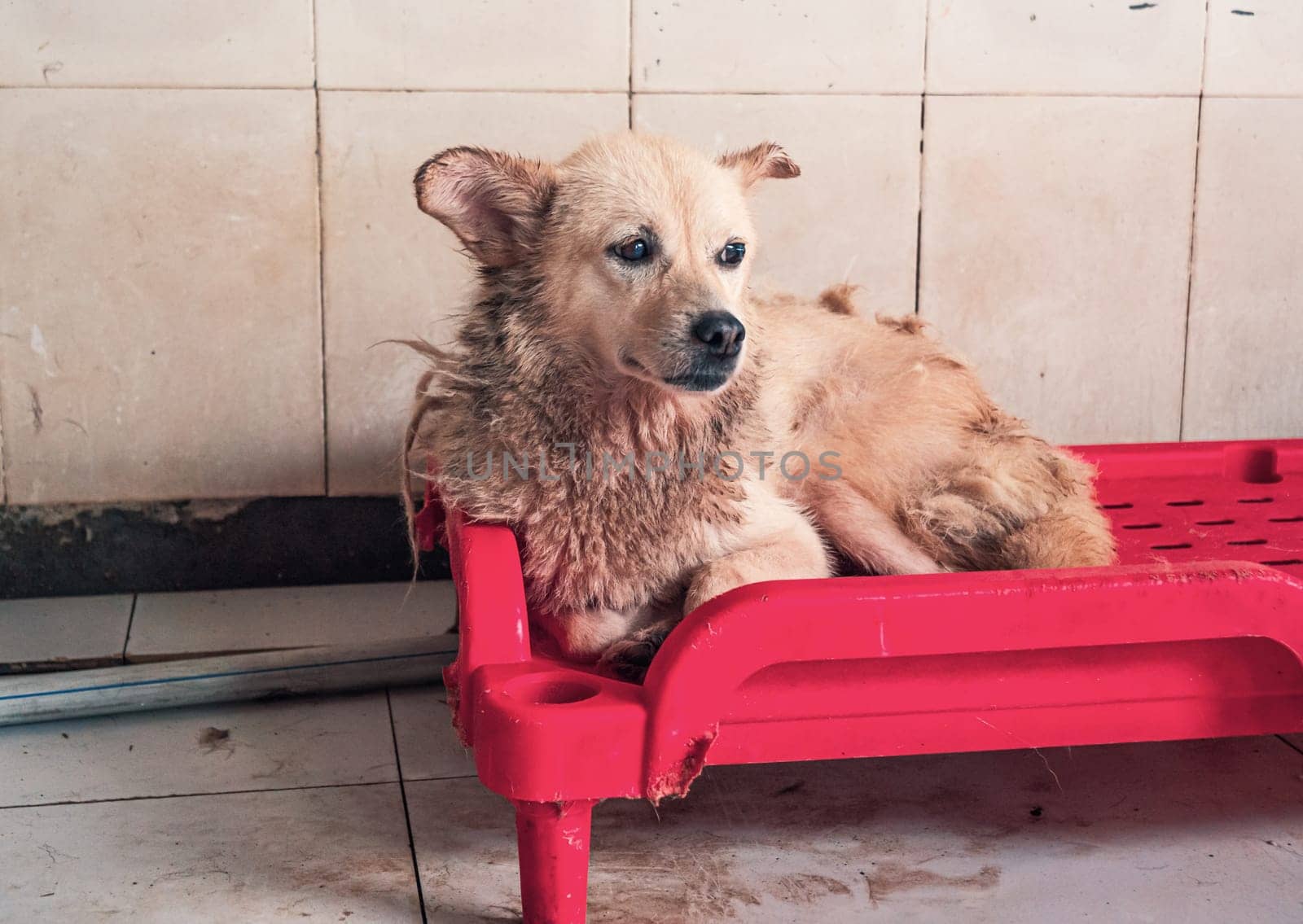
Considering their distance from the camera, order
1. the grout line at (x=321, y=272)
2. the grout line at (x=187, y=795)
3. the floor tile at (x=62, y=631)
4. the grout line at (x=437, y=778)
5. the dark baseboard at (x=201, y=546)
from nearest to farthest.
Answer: the grout line at (x=187, y=795), the grout line at (x=437, y=778), the floor tile at (x=62, y=631), the grout line at (x=321, y=272), the dark baseboard at (x=201, y=546)

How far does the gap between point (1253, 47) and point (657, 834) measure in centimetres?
273

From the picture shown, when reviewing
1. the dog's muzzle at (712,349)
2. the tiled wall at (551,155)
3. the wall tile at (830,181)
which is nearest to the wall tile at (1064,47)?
the tiled wall at (551,155)

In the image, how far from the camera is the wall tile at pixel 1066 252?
330 cm

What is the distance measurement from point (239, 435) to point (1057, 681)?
2201 millimetres

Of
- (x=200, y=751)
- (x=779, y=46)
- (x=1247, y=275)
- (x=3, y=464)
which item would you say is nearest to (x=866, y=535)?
(x=200, y=751)

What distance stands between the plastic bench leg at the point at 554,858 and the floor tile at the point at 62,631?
1.54 meters

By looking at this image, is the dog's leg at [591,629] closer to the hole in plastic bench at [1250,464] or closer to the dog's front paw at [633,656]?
the dog's front paw at [633,656]

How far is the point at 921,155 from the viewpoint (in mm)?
3271

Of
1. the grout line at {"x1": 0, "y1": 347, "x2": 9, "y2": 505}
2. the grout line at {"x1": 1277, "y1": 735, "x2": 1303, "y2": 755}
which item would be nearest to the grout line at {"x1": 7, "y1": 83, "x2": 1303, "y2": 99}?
the grout line at {"x1": 0, "y1": 347, "x2": 9, "y2": 505}

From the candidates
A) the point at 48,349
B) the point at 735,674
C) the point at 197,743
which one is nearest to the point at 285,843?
the point at 197,743

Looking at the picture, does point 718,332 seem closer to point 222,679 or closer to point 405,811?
point 405,811

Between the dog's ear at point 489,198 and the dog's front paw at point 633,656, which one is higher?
the dog's ear at point 489,198

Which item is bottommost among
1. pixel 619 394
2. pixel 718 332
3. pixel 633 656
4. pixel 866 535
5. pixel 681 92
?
pixel 633 656

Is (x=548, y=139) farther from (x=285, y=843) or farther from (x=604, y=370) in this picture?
(x=285, y=843)
